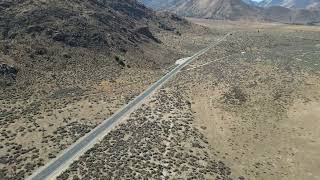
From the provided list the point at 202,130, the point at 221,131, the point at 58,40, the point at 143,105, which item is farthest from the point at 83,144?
the point at 58,40

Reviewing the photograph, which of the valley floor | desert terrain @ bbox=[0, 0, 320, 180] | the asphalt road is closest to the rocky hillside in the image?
desert terrain @ bbox=[0, 0, 320, 180]

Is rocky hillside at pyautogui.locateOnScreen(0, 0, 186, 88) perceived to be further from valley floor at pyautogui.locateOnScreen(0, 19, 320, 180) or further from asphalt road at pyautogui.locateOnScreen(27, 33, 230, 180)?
asphalt road at pyautogui.locateOnScreen(27, 33, 230, 180)

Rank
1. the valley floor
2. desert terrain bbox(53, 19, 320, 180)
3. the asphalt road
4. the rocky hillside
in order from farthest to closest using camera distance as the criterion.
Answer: the rocky hillside < desert terrain bbox(53, 19, 320, 180) < the valley floor < the asphalt road

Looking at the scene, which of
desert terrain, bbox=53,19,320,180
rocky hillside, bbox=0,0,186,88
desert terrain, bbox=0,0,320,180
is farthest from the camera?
rocky hillside, bbox=0,0,186,88

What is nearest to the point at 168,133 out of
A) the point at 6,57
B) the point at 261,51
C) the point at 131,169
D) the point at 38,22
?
the point at 131,169

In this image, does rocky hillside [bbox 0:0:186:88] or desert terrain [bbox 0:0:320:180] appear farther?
rocky hillside [bbox 0:0:186:88]

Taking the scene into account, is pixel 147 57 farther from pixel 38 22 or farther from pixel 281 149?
pixel 281 149
